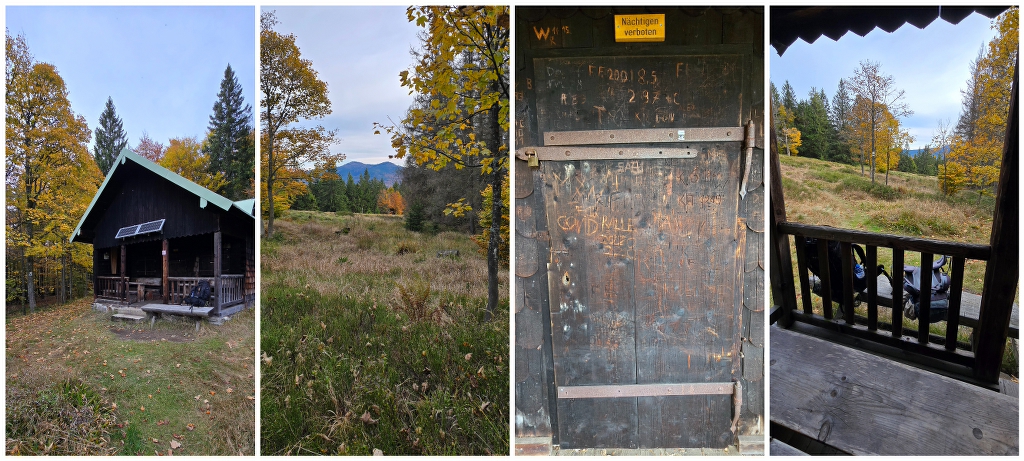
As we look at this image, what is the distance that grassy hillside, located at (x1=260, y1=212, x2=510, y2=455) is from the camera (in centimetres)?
242

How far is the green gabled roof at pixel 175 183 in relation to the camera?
225 centimetres

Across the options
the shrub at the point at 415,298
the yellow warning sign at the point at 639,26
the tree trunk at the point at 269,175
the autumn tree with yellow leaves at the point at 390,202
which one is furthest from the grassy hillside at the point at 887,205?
the tree trunk at the point at 269,175

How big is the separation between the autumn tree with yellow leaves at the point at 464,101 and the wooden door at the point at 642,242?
2.12 feet

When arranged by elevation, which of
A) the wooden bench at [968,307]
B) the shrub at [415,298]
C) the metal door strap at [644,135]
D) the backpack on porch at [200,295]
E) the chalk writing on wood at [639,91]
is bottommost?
the wooden bench at [968,307]

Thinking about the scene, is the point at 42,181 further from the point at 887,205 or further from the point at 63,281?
the point at 887,205

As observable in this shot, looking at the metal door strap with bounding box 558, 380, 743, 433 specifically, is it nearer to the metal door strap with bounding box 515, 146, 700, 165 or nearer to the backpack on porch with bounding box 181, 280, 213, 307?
the metal door strap with bounding box 515, 146, 700, 165

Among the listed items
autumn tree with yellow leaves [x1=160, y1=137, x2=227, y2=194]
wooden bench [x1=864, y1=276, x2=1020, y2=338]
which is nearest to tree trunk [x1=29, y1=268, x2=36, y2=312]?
autumn tree with yellow leaves [x1=160, y1=137, x2=227, y2=194]

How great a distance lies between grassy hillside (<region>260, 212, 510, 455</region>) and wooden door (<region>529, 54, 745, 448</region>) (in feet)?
2.12

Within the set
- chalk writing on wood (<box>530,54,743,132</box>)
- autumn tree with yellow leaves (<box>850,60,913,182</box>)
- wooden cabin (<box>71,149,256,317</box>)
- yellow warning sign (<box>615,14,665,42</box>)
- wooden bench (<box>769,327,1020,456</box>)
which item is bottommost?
wooden bench (<box>769,327,1020,456</box>)

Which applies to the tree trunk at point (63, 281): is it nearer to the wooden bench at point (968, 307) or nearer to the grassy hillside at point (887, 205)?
the wooden bench at point (968, 307)

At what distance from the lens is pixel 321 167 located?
2.54 m

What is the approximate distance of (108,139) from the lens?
2.27m

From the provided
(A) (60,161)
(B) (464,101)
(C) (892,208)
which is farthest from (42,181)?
(C) (892,208)

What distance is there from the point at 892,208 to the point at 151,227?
7999 millimetres
